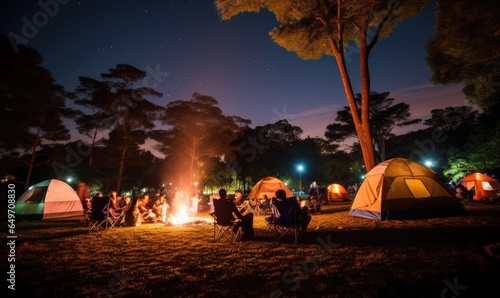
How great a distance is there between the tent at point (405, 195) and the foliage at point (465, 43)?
130 inches

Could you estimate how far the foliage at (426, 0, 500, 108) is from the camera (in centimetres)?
475

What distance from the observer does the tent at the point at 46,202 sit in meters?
10.9

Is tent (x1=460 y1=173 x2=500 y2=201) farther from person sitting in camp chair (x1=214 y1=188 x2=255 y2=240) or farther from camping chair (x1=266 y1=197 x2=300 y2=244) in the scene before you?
person sitting in camp chair (x1=214 y1=188 x2=255 y2=240)

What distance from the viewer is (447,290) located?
3.23m

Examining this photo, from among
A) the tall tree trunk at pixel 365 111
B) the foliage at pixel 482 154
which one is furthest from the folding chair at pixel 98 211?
the foliage at pixel 482 154

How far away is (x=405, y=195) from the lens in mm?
8844

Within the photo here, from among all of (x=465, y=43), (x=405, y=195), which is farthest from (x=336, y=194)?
(x=465, y=43)

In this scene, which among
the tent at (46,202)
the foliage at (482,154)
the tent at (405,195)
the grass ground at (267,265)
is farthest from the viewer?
the foliage at (482,154)

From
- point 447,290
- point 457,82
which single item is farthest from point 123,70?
point 447,290

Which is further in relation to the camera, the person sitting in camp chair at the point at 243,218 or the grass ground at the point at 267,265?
the person sitting in camp chair at the point at 243,218

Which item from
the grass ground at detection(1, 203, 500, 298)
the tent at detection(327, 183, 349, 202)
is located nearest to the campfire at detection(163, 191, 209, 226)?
the grass ground at detection(1, 203, 500, 298)

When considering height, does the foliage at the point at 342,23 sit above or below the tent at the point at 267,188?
above

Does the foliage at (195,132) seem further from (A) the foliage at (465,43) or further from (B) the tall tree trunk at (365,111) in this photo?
(A) the foliage at (465,43)

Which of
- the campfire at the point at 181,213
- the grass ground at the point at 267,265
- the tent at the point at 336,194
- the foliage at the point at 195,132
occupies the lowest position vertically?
the grass ground at the point at 267,265
